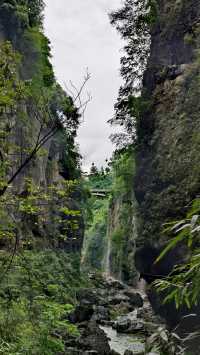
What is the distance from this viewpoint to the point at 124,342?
15.2 metres

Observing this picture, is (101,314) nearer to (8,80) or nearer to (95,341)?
(95,341)

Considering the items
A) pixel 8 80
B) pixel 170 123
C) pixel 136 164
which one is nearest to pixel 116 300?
pixel 136 164

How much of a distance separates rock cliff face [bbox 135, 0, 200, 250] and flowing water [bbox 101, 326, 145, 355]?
145 inches

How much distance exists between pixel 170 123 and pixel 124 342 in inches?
330

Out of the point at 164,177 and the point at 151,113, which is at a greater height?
the point at 151,113

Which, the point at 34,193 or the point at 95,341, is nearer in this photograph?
the point at 34,193

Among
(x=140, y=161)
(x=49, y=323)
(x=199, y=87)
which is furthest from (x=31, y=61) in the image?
(x=49, y=323)

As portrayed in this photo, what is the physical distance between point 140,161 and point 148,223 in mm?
3072

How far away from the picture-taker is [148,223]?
13711 mm

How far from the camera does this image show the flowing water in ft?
45.1

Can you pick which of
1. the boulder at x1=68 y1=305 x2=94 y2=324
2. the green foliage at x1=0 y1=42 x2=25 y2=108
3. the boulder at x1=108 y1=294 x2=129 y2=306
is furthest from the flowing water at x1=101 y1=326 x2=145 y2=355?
the green foliage at x1=0 y1=42 x2=25 y2=108

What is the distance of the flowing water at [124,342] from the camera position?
45.1ft

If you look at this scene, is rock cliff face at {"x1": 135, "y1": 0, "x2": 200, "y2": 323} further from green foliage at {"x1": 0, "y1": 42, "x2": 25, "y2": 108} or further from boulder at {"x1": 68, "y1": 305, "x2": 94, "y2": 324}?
green foliage at {"x1": 0, "y1": 42, "x2": 25, "y2": 108}

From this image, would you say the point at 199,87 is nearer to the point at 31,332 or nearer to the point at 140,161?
the point at 140,161
